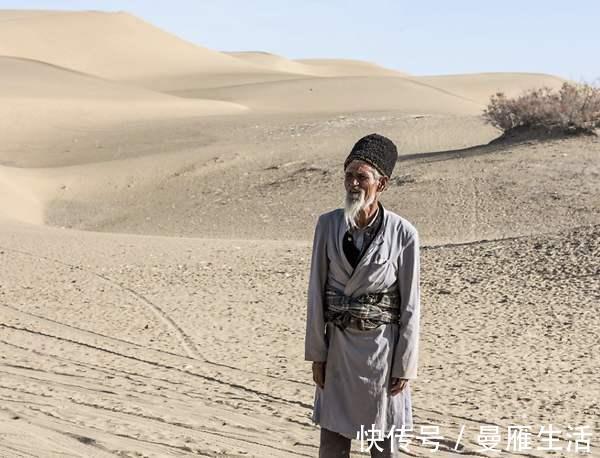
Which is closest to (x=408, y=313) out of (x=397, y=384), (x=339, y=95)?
(x=397, y=384)

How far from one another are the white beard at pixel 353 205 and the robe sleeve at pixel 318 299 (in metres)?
0.12

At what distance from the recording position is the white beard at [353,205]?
464cm

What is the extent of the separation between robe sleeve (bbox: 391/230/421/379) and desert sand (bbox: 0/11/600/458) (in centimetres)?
194

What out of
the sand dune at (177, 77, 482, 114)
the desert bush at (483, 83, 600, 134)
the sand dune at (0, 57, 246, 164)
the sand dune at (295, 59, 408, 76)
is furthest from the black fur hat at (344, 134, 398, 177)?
the sand dune at (295, 59, 408, 76)

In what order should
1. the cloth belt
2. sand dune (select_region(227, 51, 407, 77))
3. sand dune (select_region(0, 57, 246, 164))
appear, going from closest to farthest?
the cloth belt → sand dune (select_region(0, 57, 246, 164)) → sand dune (select_region(227, 51, 407, 77))

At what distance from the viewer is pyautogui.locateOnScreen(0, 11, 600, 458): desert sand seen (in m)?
7.43

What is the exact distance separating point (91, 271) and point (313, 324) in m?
10.5

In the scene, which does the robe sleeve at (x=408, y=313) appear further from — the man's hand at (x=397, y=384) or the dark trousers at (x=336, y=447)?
the dark trousers at (x=336, y=447)

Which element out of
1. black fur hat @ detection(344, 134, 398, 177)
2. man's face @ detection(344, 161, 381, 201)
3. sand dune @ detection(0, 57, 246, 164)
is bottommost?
man's face @ detection(344, 161, 381, 201)

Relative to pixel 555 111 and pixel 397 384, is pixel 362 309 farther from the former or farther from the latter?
pixel 555 111

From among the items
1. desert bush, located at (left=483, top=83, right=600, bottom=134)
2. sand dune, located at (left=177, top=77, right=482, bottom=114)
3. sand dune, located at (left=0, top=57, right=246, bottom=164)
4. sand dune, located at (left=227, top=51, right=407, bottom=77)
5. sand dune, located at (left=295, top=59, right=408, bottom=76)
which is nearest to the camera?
desert bush, located at (left=483, top=83, right=600, bottom=134)

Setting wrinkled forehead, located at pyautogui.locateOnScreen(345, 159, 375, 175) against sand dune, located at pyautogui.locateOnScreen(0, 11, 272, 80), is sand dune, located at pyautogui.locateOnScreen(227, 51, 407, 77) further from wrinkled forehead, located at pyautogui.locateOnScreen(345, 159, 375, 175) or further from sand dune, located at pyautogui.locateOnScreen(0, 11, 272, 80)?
wrinkled forehead, located at pyautogui.locateOnScreen(345, 159, 375, 175)

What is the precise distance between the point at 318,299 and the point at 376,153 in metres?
0.66

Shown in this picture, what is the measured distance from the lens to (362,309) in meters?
4.64
